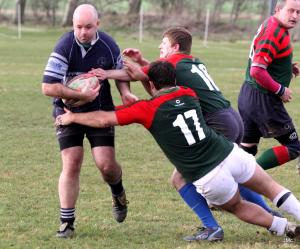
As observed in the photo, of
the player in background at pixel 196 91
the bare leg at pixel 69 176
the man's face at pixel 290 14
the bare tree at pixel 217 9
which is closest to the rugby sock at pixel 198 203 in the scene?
the player in background at pixel 196 91

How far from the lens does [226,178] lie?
5.13 metres

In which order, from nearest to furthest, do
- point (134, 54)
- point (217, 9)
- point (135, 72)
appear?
1. point (135, 72)
2. point (134, 54)
3. point (217, 9)

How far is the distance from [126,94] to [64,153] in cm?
76

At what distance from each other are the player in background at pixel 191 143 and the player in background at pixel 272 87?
1365 millimetres

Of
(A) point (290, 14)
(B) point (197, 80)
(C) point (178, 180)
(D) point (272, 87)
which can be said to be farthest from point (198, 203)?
(A) point (290, 14)

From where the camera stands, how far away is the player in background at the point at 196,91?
5531mm

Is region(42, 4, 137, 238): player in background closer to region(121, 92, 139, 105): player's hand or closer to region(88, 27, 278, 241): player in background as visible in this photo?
region(121, 92, 139, 105): player's hand

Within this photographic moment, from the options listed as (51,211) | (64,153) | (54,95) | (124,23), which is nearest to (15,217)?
(51,211)

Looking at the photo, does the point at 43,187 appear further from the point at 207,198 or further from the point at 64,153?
the point at 207,198

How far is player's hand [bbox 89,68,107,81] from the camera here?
554cm

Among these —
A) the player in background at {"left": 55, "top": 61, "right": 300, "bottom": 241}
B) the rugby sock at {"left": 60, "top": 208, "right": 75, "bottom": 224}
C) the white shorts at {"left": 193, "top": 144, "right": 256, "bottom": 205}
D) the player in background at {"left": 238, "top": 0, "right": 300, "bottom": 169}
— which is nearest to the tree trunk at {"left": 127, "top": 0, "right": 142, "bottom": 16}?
the player in background at {"left": 238, "top": 0, "right": 300, "bottom": 169}

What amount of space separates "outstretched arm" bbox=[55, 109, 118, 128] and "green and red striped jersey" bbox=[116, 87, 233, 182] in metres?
0.08

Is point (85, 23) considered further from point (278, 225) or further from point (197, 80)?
point (278, 225)

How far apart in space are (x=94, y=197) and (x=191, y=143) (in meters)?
2.29
